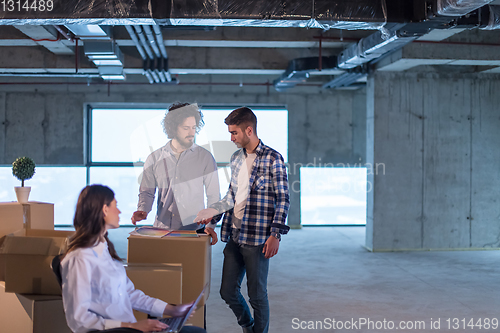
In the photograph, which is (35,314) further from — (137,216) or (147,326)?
(147,326)

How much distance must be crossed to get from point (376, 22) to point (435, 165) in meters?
3.69

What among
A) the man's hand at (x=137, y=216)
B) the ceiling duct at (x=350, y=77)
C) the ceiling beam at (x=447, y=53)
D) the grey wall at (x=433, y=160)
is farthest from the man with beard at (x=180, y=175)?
the ceiling duct at (x=350, y=77)

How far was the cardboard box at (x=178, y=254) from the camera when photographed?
82.3 inches

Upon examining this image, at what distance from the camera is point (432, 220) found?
6.21 meters

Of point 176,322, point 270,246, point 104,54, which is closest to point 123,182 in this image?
point 104,54

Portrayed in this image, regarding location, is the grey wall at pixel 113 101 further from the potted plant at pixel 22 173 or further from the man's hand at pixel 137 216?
the man's hand at pixel 137 216

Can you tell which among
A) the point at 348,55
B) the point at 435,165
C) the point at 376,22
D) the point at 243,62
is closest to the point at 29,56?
the point at 243,62

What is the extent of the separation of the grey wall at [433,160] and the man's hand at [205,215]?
407 centimetres

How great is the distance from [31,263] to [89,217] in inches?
31.3

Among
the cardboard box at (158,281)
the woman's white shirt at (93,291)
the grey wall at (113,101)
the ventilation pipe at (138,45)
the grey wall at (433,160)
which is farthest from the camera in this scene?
the grey wall at (113,101)

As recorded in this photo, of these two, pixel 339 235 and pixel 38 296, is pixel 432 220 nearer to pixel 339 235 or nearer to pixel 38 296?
pixel 339 235

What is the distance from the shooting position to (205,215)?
8.05 feet

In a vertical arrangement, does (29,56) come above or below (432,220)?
above

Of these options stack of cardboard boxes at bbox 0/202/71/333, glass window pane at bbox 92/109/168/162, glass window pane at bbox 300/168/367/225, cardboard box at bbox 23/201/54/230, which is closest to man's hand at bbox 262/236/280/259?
stack of cardboard boxes at bbox 0/202/71/333
